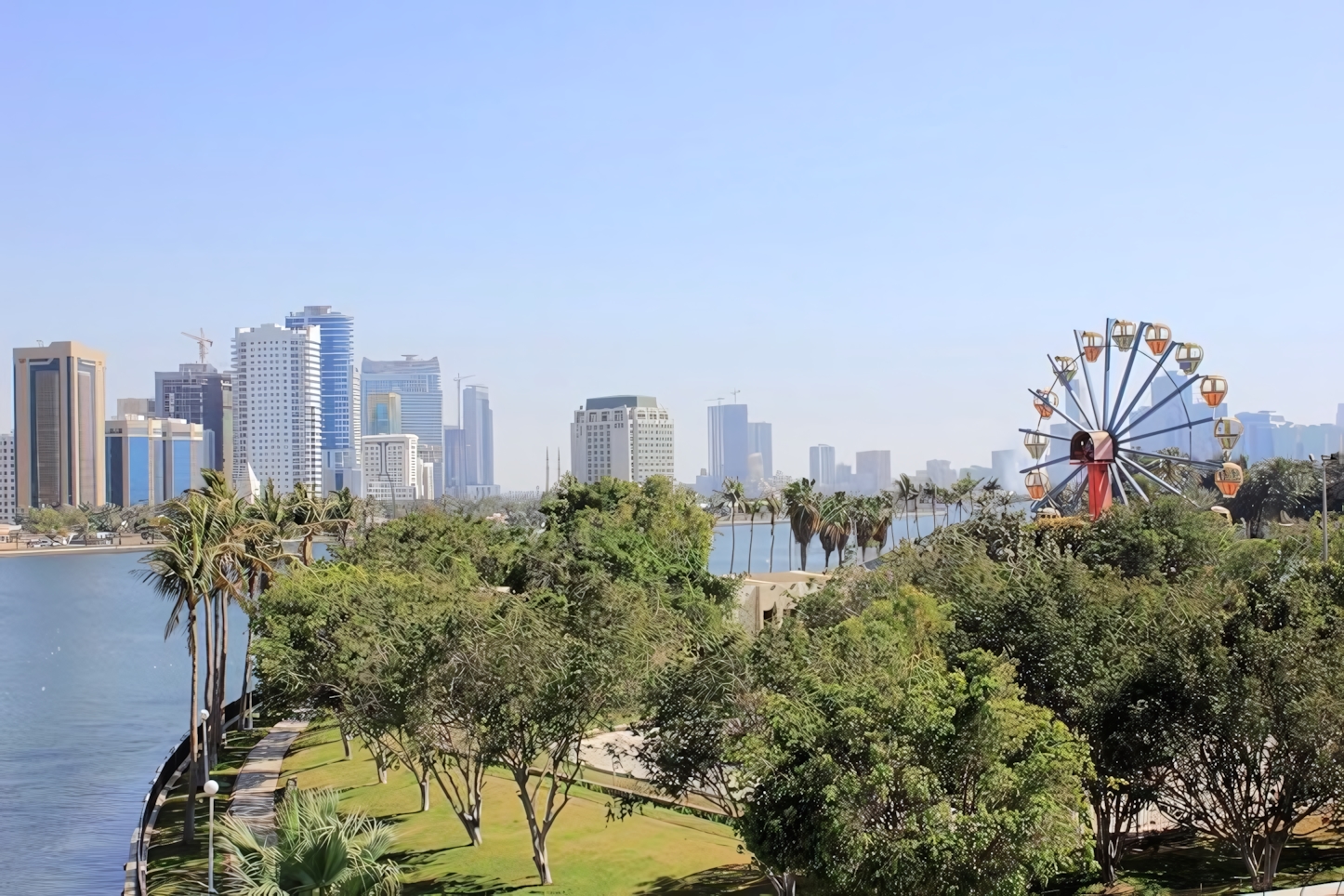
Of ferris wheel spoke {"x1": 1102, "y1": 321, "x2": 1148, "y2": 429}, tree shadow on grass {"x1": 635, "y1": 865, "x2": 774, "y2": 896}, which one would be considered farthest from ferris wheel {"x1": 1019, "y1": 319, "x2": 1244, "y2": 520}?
tree shadow on grass {"x1": 635, "y1": 865, "x2": 774, "y2": 896}

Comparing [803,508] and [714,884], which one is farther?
[803,508]

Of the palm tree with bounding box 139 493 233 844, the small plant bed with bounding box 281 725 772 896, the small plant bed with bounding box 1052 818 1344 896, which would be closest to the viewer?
the small plant bed with bounding box 1052 818 1344 896

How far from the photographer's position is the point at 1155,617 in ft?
81.5

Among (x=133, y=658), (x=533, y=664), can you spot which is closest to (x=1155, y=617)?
(x=533, y=664)

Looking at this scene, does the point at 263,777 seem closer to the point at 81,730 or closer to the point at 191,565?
the point at 191,565

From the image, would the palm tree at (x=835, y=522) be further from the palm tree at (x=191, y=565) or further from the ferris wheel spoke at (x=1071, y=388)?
the palm tree at (x=191, y=565)

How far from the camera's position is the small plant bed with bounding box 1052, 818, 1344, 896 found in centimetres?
2241

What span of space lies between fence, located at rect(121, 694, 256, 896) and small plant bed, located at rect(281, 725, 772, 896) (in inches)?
180

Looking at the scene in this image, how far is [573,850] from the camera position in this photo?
27938mm

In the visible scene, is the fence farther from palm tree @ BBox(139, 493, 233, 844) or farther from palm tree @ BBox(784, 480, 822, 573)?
palm tree @ BBox(784, 480, 822, 573)

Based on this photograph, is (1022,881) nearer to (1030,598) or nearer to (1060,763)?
(1060,763)

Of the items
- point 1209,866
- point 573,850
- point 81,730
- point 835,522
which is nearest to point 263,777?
→ point 573,850

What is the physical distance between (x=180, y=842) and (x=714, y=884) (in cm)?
1384

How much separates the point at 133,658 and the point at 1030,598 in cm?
5796
